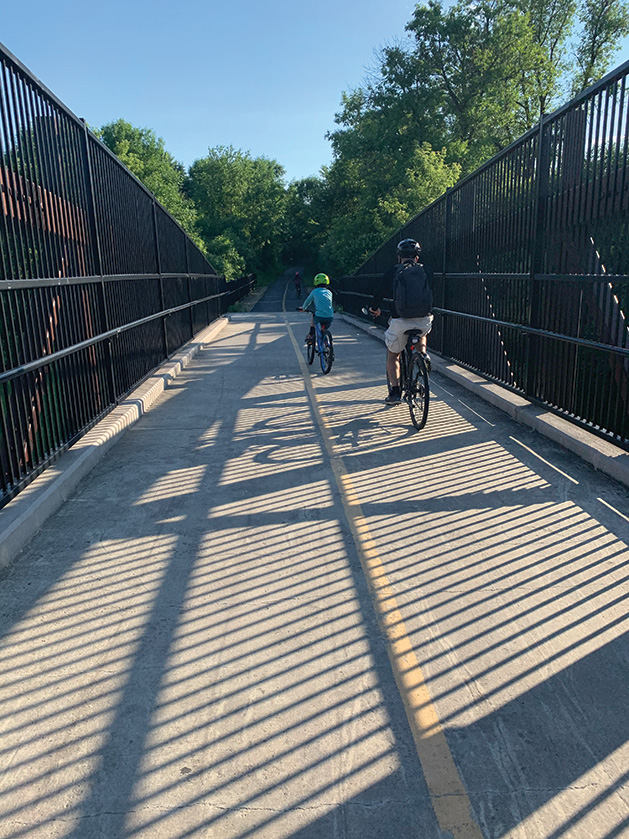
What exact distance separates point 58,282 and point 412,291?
4.10 m

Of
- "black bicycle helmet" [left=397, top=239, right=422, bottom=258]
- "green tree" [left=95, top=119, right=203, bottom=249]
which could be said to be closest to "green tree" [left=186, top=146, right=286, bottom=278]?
"green tree" [left=95, top=119, right=203, bottom=249]

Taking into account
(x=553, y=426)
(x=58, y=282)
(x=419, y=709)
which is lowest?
(x=419, y=709)

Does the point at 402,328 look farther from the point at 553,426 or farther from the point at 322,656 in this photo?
the point at 322,656

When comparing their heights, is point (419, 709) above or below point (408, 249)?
below

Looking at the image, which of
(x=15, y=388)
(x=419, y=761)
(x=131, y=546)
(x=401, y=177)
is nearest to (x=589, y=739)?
(x=419, y=761)

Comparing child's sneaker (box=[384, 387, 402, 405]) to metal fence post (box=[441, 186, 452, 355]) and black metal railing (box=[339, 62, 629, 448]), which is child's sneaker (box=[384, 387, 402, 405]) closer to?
black metal railing (box=[339, 62, 629, 448])

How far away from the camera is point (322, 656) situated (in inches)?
133

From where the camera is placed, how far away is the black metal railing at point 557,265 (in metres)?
6.38

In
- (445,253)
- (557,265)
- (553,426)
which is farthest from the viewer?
(445,253)

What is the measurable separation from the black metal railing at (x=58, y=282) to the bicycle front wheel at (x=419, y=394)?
381cm

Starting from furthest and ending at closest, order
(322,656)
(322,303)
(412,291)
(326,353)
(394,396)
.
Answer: (326,353) < (322,303) < (394,396) < (412,291) < (322,656)

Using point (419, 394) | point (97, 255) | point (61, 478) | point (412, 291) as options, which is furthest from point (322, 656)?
point (97, 255)

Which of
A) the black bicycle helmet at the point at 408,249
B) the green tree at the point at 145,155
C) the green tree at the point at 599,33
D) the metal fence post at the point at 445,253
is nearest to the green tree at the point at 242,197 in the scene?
the green tree at the point at 145,155

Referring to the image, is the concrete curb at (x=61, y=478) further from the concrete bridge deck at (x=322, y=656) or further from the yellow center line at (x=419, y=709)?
the yellow center line at (x=419, y=709)
